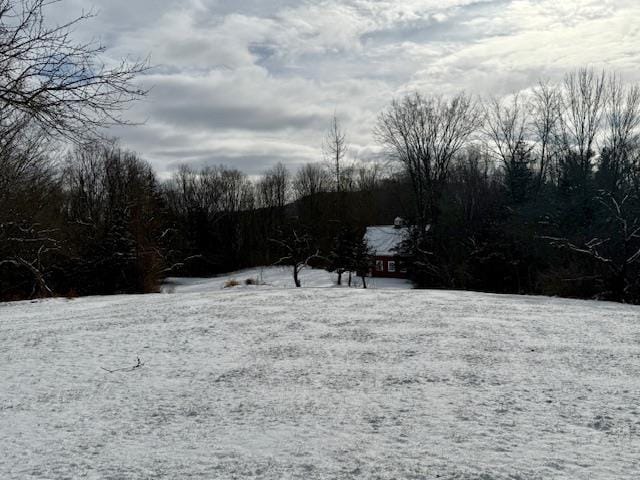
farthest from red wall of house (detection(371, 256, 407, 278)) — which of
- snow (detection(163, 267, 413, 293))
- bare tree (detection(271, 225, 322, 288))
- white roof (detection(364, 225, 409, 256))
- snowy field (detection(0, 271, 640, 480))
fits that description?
snowy field (detection(0, 271, 640, 480))

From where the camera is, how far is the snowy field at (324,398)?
3.07 metres

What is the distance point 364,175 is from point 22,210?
148ft

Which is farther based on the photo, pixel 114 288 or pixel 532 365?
pixel 114 288

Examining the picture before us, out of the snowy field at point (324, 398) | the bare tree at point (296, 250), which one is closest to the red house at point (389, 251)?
the bare tree at point (296, 250)

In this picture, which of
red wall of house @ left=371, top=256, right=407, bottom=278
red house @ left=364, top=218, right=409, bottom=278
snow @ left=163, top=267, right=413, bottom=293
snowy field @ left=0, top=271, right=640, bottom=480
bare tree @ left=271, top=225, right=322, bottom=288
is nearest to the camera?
snowy field @ left=0, top=271, right=640, bottom=480

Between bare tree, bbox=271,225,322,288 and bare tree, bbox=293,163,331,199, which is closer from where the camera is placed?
bare tree, bbox=271,225,322,288

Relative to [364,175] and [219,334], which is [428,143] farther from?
[219,334]

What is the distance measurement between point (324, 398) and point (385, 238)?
4304cm

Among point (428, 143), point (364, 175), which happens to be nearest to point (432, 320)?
point (428, 143)

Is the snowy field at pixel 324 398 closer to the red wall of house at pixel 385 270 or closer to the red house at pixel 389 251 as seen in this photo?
the red house at pixel 389 251

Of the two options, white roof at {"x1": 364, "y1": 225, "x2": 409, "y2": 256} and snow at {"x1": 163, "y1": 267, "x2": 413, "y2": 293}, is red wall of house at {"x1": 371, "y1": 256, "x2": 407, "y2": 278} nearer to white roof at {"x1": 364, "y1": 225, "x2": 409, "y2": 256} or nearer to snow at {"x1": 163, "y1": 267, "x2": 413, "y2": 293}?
white roof at {"x1": 364, "y1": 225, "x2": 409, "y2": 256}

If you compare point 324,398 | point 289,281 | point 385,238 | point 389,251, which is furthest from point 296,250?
point 324,398

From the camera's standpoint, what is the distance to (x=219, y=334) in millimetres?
7062

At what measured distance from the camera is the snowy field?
3068 millimetres
